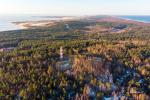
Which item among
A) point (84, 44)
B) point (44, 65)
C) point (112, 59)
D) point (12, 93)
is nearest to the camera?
point (12, 93)

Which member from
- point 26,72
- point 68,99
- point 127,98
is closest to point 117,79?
point 127,98

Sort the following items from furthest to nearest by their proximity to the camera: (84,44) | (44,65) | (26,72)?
1. (84,44)
2. (44,65)
3. (26,72)

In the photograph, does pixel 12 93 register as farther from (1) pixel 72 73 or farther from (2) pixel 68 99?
(1) pixel 72 73

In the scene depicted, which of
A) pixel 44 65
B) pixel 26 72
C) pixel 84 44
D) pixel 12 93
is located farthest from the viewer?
pixel 84 44

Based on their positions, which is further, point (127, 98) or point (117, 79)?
point (117, 79)

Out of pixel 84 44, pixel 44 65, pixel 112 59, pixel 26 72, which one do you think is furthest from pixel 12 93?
pixel 84 44

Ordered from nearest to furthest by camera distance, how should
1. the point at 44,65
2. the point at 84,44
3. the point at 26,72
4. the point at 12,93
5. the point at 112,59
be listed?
the point at 12,93 < the point at 26,72 < the point at 44,65 < the point at 112,59 < the point at 84,44

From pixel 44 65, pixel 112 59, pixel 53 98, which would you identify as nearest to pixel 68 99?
pixel 53 98

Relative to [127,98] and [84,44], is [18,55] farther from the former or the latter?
[127,98]

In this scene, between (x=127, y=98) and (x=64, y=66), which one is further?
(x=64, y=66)
